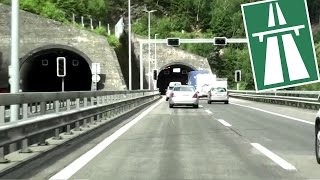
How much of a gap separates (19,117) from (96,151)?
196cm

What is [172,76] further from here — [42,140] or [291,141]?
[42,140]

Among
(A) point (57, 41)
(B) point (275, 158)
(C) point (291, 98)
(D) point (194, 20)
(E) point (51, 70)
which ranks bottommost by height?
(B) point (275, 158)

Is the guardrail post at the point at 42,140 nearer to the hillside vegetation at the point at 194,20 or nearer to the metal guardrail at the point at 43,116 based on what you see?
the metal guardrail at the point at 43,116

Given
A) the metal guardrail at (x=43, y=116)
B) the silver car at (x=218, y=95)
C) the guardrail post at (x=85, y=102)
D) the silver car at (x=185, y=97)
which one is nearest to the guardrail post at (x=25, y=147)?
the metal guardrail at (x=43, y=116)

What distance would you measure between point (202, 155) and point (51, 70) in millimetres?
59546

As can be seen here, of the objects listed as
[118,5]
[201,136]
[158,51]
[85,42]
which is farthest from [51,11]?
[118,5]

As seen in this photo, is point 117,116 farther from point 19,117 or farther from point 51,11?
point 51,11

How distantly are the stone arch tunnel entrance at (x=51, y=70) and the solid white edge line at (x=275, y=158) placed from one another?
45.5 metres

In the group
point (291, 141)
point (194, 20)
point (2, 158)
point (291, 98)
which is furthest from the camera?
point (194, 20)

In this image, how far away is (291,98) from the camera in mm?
35812

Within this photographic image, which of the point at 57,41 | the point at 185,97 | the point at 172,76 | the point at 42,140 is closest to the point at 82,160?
the point at 42,140

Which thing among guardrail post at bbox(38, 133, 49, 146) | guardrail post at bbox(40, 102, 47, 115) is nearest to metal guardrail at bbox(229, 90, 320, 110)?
guardrail post at bbox(38, 133, 49, 146)

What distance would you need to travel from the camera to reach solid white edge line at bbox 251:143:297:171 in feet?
32.2

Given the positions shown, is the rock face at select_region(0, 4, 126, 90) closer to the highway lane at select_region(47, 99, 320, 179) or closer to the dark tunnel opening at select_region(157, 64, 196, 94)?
the highway lane at select_region(47, 99, 320, 179)
